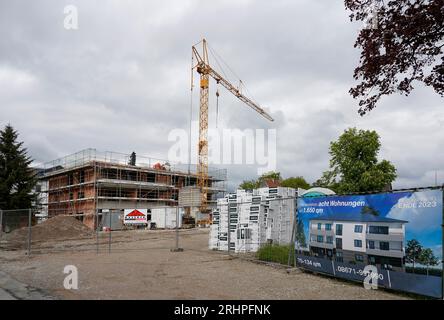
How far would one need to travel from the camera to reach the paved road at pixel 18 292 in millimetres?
8805

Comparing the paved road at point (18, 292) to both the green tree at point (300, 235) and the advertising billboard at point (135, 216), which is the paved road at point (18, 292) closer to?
the green tree at point (300, 235)

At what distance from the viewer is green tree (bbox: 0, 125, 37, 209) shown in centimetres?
4319

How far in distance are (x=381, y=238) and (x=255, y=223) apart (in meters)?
8.71

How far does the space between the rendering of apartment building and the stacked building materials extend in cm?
368

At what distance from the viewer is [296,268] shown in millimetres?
11820

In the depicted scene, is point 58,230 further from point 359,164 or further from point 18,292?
point 359,164

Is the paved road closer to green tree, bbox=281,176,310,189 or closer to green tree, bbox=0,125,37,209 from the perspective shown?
green tree, bbox=0,125,37,209

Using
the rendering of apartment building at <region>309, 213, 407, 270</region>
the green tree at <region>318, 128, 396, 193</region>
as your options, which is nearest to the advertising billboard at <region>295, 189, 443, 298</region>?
the rendering of apartment building at <region>309, 213, 407, 270</region>
